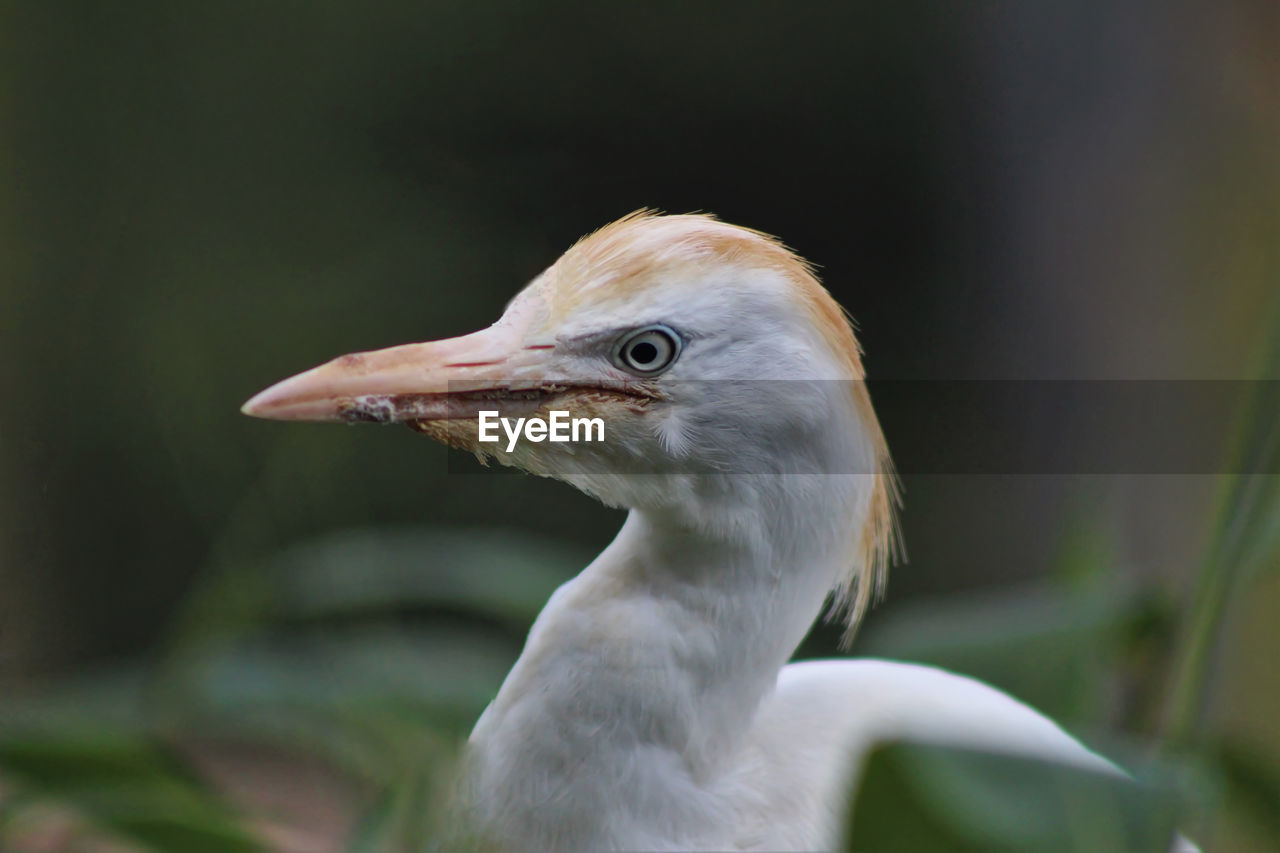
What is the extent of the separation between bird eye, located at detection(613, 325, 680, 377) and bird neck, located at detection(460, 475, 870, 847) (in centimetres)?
6

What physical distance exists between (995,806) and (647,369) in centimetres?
21

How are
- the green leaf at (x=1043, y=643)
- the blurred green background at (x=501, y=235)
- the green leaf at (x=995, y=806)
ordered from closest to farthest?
the green leaf at (x=995, y=806) → the green leaf at (x=1043, y=643) → the blurred green background at (x=501, y=235)

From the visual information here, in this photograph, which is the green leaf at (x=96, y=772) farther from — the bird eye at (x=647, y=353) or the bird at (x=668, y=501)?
the bird eye at (x=647, y=353)

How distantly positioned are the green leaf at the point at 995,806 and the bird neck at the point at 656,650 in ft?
0.47

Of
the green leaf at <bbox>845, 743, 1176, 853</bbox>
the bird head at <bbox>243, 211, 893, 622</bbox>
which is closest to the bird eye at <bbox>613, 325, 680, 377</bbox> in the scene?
the bird head at <bbox>243, 211, 893, 622</bbox>

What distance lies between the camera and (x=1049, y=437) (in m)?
0.98

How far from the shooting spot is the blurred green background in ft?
2.29

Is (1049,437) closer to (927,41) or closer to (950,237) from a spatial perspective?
(950,237)

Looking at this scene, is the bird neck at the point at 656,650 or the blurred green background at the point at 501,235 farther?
the blurred green background at the point at 501,235

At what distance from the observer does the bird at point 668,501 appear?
1.29ft

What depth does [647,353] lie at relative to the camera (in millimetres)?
399

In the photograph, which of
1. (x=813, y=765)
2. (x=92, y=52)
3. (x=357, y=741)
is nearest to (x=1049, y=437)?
(x=813, y=765)

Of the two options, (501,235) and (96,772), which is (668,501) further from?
(501,235)

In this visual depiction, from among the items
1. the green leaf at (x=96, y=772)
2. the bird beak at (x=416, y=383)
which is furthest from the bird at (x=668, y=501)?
the green leaf at (x=96, y=772)
